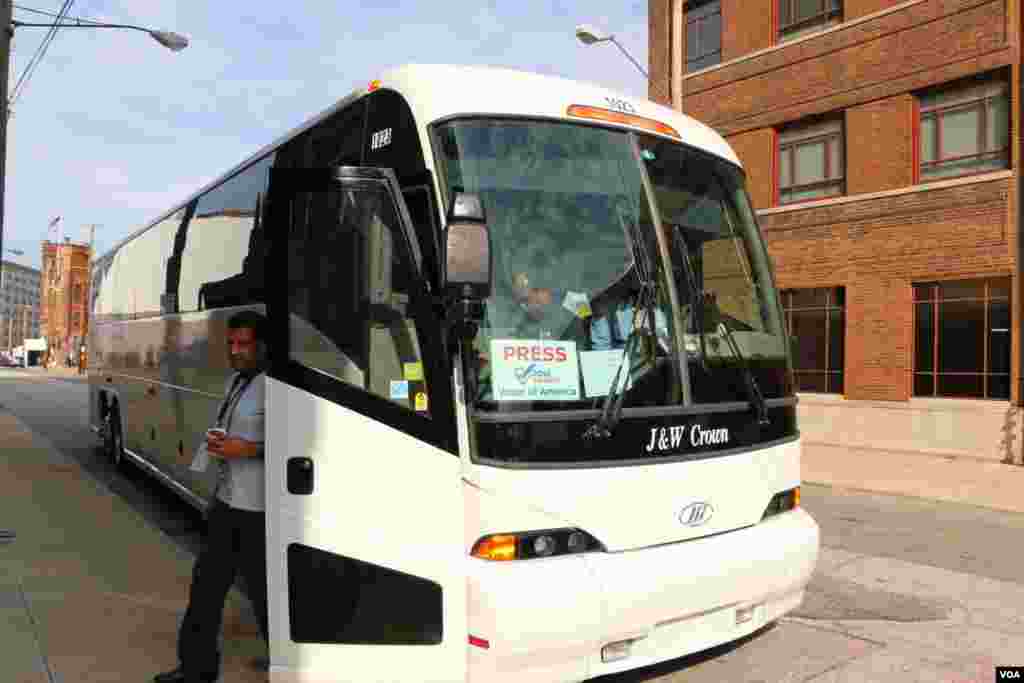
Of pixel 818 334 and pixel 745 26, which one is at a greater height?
pixel 745 26

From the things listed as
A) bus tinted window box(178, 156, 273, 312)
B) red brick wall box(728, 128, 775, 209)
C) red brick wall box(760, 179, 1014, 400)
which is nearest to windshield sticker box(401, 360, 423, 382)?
bus tinted window box(178, 156, 273, 312)

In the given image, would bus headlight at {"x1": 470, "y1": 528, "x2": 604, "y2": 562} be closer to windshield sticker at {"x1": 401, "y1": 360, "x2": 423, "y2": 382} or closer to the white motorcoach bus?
the white motorcoach bus

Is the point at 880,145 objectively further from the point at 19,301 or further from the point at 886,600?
the point at 19,301

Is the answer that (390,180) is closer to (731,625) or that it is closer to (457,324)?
(457,324)

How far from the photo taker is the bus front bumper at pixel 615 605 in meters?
3.61

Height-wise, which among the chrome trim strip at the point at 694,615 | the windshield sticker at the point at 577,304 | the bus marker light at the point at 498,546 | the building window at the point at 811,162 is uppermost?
the building window at the point at 811,162

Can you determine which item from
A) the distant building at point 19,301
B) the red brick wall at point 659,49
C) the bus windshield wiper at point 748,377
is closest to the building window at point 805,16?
the red brick wall at point 659,49

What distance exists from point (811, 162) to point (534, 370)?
56.0 ft

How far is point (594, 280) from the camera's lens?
4.12 meters

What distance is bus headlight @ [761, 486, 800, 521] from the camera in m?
4.63

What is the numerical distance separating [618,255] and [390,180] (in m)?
1.13

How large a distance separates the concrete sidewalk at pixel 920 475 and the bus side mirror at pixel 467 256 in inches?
384

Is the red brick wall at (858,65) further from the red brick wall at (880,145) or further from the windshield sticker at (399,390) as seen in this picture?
the windshield sticker at (399,390)

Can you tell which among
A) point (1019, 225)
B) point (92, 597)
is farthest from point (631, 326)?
point (1019, 225)
